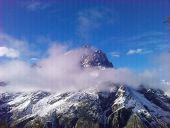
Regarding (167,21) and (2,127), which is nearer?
(167,21)

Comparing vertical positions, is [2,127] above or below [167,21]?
below
